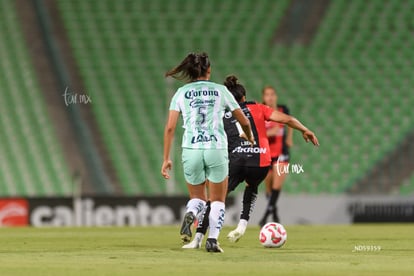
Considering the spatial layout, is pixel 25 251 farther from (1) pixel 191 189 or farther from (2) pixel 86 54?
(2) pixel 86 54

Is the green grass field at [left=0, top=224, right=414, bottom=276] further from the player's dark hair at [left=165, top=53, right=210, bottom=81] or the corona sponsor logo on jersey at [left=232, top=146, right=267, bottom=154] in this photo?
the player's dark hair at [left=165, top=53, right=210, bottom=81]

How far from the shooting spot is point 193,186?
9.88 meters

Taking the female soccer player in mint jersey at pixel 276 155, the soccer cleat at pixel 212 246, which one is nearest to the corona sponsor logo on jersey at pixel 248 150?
the soccer cleat at pixel 212 246

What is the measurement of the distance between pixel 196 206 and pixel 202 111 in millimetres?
928

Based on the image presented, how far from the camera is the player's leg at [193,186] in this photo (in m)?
9.62

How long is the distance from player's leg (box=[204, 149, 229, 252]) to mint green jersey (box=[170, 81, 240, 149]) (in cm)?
10

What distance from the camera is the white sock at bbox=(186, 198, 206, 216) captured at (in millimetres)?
9695

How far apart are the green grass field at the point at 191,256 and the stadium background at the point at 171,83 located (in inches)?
312

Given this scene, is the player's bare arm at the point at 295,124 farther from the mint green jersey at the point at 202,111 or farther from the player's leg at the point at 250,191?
the mint green jersey at the point at 202,111

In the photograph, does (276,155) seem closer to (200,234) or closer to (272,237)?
(272,237)

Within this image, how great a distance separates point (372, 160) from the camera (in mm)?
21844

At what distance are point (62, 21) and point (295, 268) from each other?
16631 mm

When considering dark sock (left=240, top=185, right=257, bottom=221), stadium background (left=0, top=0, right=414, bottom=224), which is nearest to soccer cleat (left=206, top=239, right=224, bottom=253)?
dark sock (left=240, top=185, right=257, bottom=221)

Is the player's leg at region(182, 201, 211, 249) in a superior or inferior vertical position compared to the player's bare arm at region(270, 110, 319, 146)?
inferior
